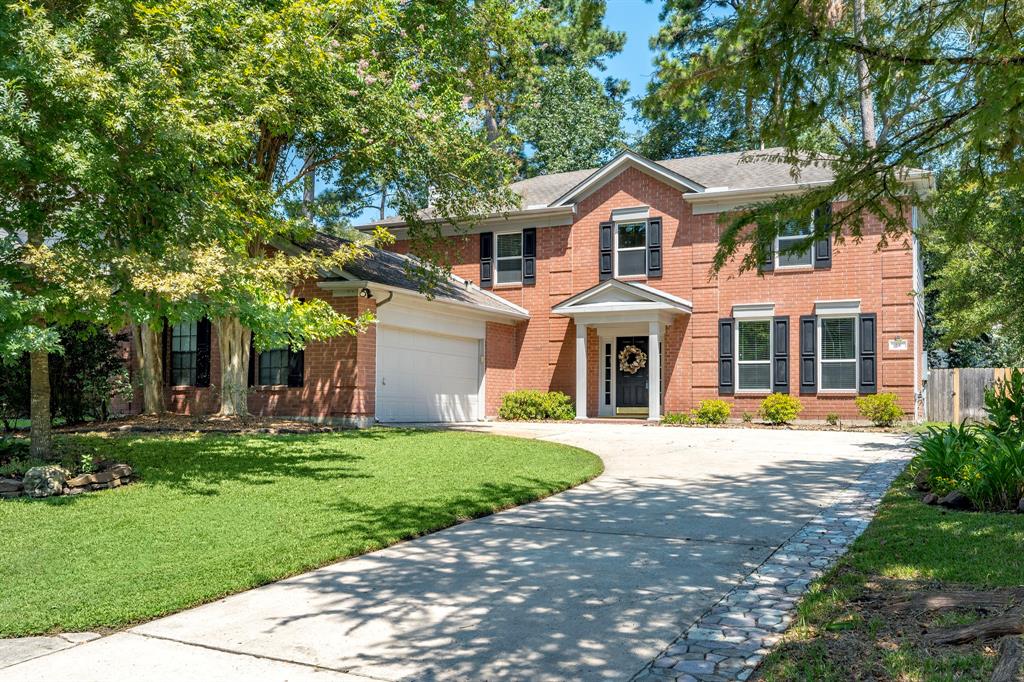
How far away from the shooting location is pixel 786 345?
65.1 feet

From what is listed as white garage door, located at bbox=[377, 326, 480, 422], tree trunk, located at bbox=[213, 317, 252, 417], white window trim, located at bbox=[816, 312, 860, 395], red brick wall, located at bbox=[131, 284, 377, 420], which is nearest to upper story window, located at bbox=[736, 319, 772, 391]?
white window trim, located at bbox=[816, 312, 860, 395]

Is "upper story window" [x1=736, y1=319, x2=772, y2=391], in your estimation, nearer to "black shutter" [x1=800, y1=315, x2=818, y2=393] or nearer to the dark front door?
"black shutter" [x1=800, y1=315, x2=818, y2=393]

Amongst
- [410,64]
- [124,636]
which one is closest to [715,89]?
[124,636]

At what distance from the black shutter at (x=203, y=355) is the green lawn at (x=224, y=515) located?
634cm

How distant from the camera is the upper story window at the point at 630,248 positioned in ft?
70.9

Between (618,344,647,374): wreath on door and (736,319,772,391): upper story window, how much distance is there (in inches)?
105

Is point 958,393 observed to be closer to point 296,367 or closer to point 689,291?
point 689,291

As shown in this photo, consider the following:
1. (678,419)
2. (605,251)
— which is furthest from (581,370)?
(605,251)

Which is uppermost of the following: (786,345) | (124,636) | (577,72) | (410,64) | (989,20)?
(577,72)

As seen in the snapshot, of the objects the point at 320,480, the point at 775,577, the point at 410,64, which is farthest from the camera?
the point at 410,64

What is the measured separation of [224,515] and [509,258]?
16.7 metres

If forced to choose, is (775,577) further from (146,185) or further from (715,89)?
(146,185)

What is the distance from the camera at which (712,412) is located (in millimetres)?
19719

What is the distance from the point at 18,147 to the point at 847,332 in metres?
17.7
